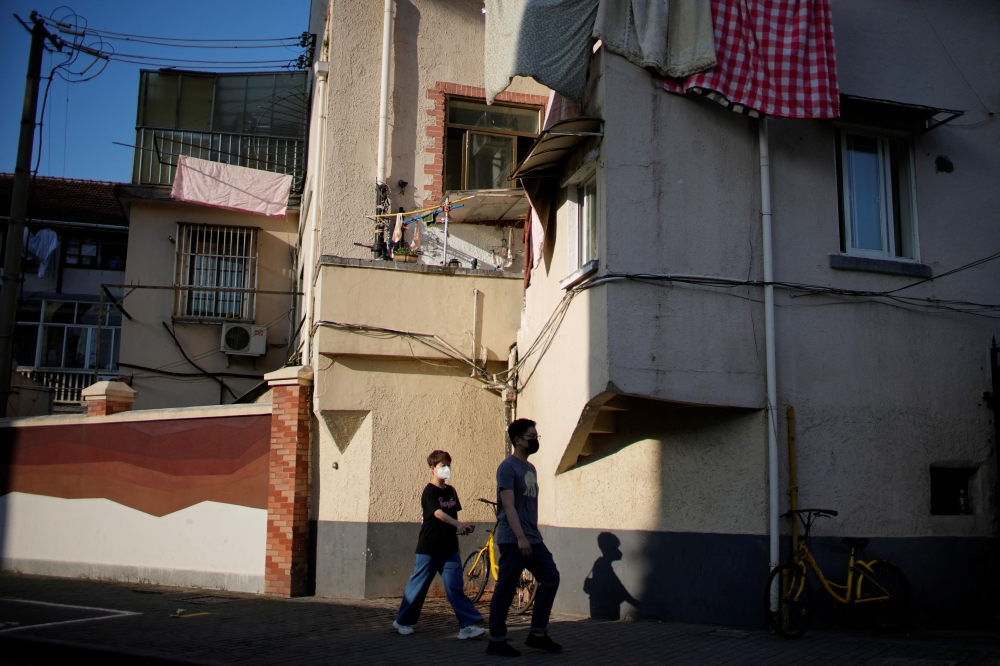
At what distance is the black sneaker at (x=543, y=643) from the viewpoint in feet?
22.6

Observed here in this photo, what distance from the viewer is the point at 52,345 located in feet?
69.1

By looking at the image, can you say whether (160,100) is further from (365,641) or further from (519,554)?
(519,554)

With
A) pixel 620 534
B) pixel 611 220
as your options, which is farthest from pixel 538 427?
pixel 611 220

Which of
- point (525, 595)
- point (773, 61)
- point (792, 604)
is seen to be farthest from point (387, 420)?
point (773, 61)

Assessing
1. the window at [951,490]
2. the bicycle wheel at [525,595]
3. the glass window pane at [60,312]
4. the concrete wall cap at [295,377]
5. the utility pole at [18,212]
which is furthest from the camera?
the glass window pane at [60,312]

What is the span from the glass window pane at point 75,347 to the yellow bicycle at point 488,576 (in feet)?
47.1

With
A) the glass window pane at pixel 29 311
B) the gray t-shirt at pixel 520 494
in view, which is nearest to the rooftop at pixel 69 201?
the glass window pane at pixel 29 311

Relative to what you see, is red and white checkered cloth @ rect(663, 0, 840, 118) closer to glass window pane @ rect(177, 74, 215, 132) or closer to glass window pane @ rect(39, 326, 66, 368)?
glass window pane @ rect(177, 74, 215, 132)

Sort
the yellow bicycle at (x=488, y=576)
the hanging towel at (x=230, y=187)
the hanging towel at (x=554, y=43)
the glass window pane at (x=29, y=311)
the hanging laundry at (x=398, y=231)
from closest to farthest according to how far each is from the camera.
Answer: the hanging towel at (x=554, y=43)
the yellow bicycle at (x=488, y=576)
the hanging laundry at (x=398, y=231)
the hanging towel at (x=230, y=187)
the glass window pane at (x=29, y=311)

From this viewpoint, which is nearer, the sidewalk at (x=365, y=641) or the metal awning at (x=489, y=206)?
the sidewalk at (x=365, y=641)

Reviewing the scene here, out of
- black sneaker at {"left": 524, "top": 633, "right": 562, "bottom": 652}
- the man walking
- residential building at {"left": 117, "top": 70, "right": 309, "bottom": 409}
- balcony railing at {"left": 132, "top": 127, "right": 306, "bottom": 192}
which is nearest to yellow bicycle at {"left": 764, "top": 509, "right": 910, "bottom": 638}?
black sneaker at {"left": 524, "top": 633, "right": 562, "bottom": 652}

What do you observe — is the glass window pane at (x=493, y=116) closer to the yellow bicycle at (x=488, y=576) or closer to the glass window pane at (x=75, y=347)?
the yellow bicycle at (x=488, y=576)

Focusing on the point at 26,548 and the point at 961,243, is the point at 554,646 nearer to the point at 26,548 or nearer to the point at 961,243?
the point at 961,243

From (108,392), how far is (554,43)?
323 inches
